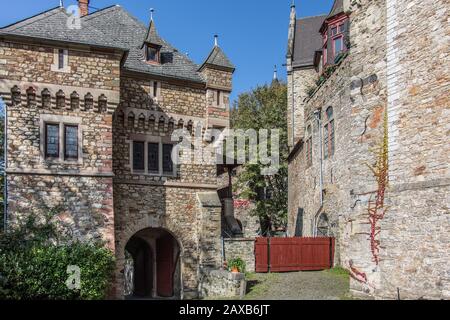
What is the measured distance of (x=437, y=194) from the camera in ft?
36.6

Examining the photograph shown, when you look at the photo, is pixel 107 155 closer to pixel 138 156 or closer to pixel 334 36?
pixel 138 156

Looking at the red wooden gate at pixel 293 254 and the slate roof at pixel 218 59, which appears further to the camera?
the slate roof at pixel 218 59

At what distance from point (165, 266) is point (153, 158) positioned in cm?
529

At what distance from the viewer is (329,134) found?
73.5 ft

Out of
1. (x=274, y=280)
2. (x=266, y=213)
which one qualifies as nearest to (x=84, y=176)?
(x=274, y=280)

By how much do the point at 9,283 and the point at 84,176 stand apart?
413 centimetres

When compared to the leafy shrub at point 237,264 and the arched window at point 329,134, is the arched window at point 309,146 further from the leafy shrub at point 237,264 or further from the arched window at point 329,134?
the leafy shrub at point 237,264

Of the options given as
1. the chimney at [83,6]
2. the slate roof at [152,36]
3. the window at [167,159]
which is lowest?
the window at [167,159]

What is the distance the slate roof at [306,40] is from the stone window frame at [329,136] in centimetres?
874

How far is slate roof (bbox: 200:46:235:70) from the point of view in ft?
71.0

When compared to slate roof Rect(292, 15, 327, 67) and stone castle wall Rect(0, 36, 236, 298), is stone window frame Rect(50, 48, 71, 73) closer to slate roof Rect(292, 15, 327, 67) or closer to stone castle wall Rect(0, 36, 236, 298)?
stone castle wall Rect(0, 36, 236, 298)

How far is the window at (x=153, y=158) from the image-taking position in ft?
65.7

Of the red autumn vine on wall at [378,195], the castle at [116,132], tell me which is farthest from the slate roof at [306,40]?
the red autumn vine on wall at [378,195]
